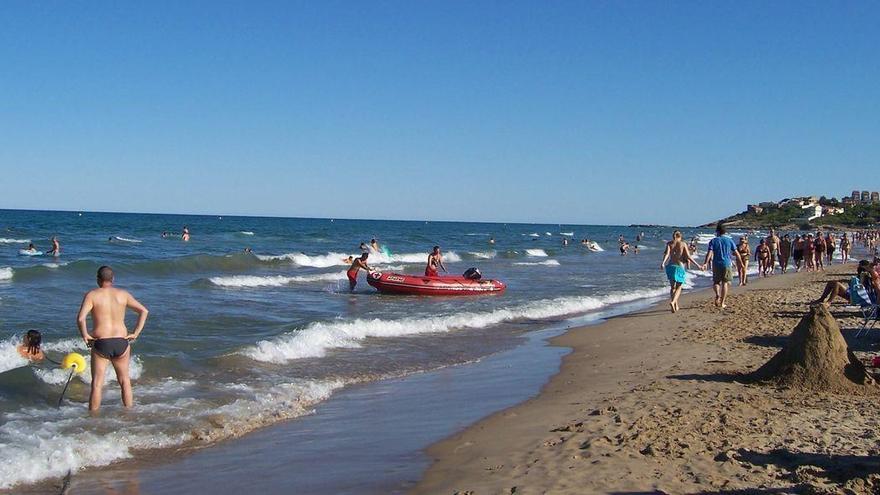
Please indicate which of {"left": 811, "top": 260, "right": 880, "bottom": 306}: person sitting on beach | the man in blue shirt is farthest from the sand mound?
the man in blue shirt

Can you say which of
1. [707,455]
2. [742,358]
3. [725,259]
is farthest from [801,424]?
[725,259]

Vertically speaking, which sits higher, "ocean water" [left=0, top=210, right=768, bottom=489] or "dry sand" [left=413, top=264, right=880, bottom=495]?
"dry sand" [left=413, top=264, right=880, bottom=495]

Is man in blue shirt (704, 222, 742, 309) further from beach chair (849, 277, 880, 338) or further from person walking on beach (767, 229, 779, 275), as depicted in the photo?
person walking on beach (767, 229, 779, 275)

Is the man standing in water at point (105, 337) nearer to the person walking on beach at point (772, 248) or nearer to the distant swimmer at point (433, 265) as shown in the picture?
the distant swimmer at point (433, 265)

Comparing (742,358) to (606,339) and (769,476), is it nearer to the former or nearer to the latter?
(606,339)

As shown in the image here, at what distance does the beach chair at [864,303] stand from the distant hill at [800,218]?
9634 cm

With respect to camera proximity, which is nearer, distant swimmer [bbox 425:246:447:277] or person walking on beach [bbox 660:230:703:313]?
person walking on beach [bbox 660:230:703:313]

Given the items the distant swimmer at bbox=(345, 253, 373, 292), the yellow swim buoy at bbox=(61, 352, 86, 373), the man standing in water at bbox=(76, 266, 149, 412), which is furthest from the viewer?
the distant swimmer at bbox=(345, 253, 373, 292)

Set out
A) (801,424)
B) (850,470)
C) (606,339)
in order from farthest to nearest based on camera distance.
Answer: (606,339)
(801,424)
(850,470)

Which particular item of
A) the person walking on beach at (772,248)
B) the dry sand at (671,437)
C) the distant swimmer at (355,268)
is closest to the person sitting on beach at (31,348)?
the dry sand at (671,437)

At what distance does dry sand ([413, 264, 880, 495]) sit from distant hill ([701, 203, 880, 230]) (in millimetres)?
101677

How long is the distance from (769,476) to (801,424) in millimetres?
1391

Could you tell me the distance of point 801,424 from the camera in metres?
5.68

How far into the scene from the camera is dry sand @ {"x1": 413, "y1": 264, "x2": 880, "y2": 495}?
457cm
